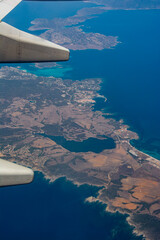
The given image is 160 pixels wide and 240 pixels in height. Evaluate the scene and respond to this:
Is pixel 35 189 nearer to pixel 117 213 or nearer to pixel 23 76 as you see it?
pixel 117 213

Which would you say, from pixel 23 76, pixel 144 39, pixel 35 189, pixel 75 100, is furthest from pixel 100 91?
pixel 144 39

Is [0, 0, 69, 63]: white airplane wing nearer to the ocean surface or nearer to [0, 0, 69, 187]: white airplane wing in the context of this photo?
[0, 0, 69, 187]: white airplane wing

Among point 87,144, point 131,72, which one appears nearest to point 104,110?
point 87,144

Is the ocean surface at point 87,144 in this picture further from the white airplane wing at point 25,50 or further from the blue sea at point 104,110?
the white airplane wing at point 25,50

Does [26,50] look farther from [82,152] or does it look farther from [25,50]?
[82,152]

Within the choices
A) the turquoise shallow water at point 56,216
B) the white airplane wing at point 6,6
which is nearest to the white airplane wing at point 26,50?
the white airplane wing at point 6,6

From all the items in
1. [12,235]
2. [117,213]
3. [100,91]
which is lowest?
[12,235]
